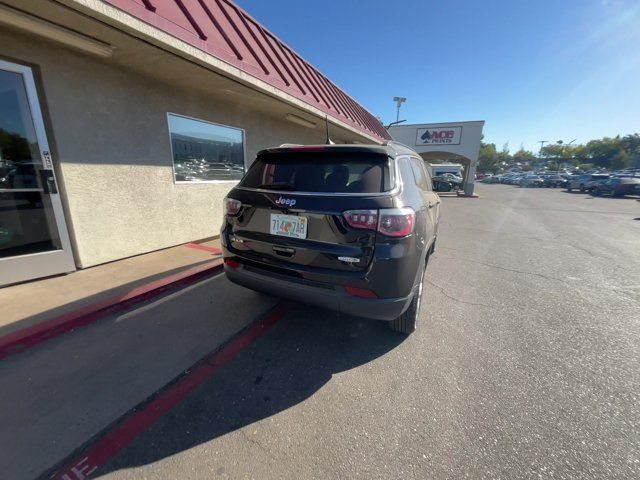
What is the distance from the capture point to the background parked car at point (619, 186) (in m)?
20.8

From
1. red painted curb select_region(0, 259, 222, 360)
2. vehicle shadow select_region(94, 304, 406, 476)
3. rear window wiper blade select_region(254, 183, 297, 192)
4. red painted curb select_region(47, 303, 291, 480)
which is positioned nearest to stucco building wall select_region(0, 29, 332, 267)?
red painted curb select_region(0, 259, 222, 360)

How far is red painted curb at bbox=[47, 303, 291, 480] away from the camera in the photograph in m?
1.59

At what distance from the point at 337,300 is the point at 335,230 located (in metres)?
0.57

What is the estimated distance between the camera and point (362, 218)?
7.02 ft

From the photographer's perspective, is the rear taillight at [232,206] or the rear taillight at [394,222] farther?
the rear taillight at [232,206]

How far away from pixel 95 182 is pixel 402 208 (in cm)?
436

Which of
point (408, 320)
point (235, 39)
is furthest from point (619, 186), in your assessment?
point (235, 39)

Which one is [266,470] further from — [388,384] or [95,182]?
[95,182]

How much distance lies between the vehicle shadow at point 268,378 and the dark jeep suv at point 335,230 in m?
0.60

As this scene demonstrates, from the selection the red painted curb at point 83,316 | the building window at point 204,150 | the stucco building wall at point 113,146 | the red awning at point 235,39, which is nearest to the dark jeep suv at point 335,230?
the red painted curb at point 83,316

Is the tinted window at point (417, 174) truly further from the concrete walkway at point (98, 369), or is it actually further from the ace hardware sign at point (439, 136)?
the ace hardware sign at point (439, 136)

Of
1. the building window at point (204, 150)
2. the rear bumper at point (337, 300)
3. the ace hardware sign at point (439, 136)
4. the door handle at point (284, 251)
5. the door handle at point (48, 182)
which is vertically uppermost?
the ace hardware sign at point (439, 136)

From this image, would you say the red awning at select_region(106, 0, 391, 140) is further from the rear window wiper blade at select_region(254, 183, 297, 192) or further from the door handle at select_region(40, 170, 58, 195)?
the rear window wiper blade at select_region(254, 183, 297, 192)

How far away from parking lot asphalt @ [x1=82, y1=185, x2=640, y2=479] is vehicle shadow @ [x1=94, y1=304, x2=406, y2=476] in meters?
0.01
